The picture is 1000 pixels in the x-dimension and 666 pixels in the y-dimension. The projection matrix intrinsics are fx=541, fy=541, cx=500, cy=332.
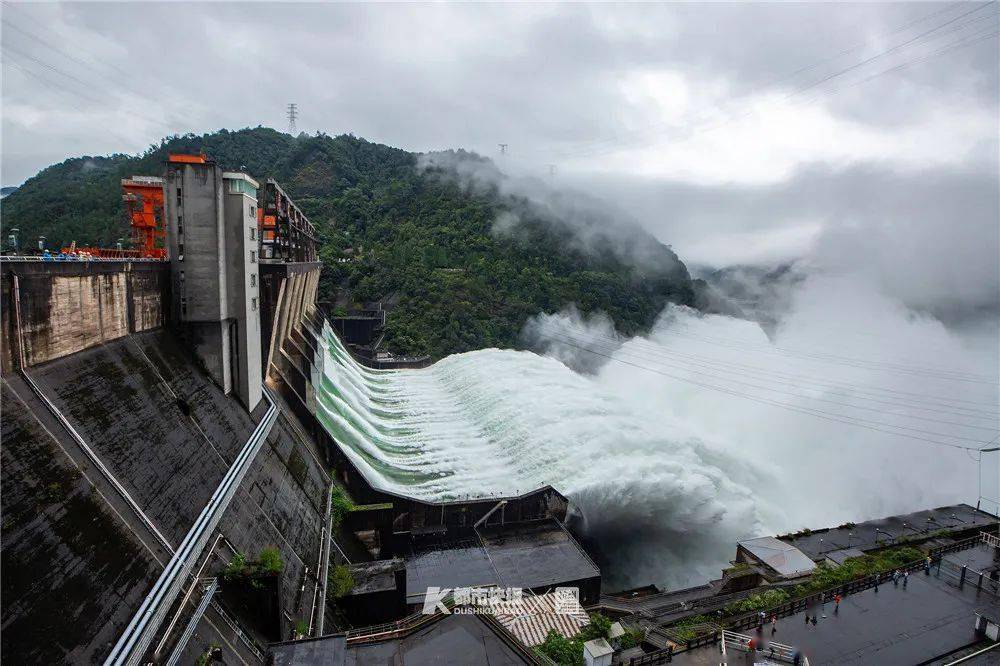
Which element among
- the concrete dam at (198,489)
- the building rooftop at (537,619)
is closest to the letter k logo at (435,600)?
the concrete dam at (198,489)

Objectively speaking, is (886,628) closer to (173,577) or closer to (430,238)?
(173,577)

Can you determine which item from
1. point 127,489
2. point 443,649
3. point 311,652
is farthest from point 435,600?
point 127,489

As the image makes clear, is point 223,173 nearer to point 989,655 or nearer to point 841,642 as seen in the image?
point 841,642

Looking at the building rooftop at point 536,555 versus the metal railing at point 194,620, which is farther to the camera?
the building rooftop at point 536,555

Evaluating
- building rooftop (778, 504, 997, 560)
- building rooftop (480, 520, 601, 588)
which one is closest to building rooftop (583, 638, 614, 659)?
building rooftop (480, 520, 601, 588)

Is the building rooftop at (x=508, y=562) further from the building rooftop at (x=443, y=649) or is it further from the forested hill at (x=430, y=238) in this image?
the forested hill at (x=430, y=238)
